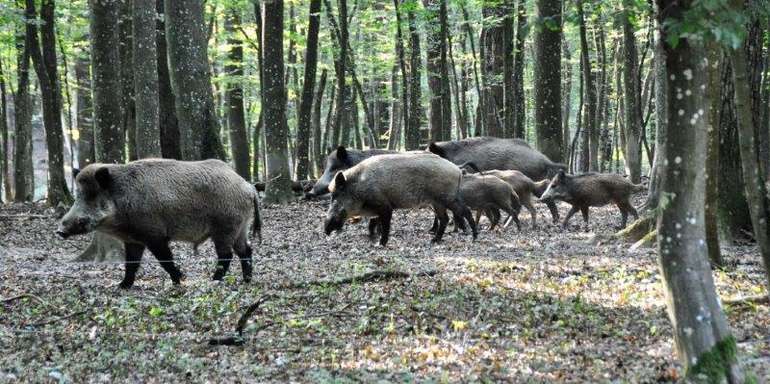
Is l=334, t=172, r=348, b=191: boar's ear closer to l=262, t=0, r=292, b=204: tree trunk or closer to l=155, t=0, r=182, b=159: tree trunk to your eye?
l=155, t=0, r=182, b=159: tree trunk

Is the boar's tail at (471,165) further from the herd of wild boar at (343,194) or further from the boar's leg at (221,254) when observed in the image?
the boar's leg at (221,254)

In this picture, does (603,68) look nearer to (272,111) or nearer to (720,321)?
(272,111)

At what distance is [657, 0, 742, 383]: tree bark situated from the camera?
4.77m

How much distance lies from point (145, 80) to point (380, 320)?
7.43m

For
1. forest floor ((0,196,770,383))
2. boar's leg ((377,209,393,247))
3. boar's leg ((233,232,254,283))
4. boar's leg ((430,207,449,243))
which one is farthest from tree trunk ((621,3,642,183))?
boar's leg ((233,232,254,283))

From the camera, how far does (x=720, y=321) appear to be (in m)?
4.86

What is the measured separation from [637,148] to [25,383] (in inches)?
769

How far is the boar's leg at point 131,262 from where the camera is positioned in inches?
378

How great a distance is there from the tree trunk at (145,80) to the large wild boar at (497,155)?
6.96m

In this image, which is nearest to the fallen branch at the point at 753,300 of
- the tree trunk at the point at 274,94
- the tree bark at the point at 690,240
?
the tree bark at the point at 690,240

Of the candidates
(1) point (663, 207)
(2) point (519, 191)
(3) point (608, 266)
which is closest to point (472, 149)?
(2) point (519, 191)

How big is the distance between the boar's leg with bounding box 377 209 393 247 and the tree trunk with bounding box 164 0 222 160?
3.70 metres

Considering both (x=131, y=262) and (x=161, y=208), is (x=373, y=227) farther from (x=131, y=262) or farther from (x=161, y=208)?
(x=131, y=262)

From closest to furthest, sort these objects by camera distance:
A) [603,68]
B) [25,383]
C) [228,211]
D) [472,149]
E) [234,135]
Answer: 1. [25,383]
2. [228,211]
3. [472,149]
4. [234,135]
5. [603,68]
